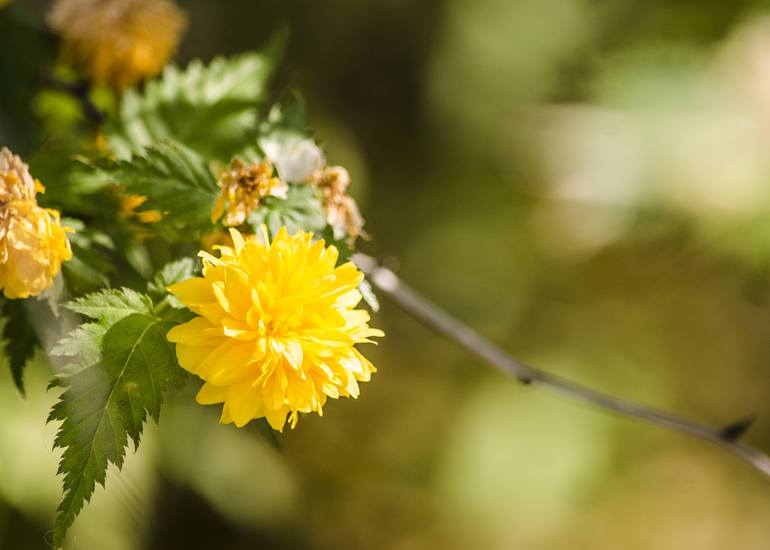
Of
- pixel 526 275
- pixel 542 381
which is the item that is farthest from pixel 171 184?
pixel 526 275

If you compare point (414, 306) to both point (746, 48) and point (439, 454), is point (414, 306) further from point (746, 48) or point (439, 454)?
point (746, 48)

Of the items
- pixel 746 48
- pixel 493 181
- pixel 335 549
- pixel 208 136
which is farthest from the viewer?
pixel 493 181

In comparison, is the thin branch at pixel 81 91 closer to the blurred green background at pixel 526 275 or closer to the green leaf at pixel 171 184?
A: the green leaf at pixel 171 184

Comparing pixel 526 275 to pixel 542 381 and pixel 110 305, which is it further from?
pixel 110 305

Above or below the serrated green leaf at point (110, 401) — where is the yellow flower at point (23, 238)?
above

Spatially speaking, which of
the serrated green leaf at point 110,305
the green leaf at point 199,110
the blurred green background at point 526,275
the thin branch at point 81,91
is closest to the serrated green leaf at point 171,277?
the serrated green leaf at point 110,305

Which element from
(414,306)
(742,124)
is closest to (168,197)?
(414,306)

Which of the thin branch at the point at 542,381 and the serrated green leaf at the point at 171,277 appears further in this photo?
the thin branch at the point at 542,381
